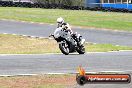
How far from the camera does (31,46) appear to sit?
22094mm

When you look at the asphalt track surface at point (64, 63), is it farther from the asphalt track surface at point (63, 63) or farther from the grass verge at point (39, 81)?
the grass verge at point (39, 81)

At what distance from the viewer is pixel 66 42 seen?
707 inches

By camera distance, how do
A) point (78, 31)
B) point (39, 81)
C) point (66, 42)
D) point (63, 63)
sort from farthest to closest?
point (78, 31) < point (66, 42) < point (63, 63) < point (39, 81)

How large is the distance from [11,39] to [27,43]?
5.94 feet

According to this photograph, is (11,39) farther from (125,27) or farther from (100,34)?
(125,27)

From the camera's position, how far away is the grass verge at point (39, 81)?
443 inches

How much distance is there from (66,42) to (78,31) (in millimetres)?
13809

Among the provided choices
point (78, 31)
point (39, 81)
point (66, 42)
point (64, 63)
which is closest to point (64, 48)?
point (66, 42)

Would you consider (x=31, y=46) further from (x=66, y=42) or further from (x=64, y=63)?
(x=64, y=63)

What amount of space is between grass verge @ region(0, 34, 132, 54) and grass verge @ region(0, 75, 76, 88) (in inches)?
276

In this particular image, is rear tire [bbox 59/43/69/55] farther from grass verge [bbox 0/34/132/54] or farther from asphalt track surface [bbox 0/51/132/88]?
grass verge [bbox 0/34/132/54]

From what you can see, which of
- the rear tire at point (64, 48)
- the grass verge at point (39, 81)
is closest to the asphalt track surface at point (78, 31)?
the rear tire at point (64, 48)

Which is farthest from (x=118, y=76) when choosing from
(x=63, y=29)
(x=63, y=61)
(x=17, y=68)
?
(x=63, y=29)

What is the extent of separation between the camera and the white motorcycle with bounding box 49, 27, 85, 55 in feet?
57.3
